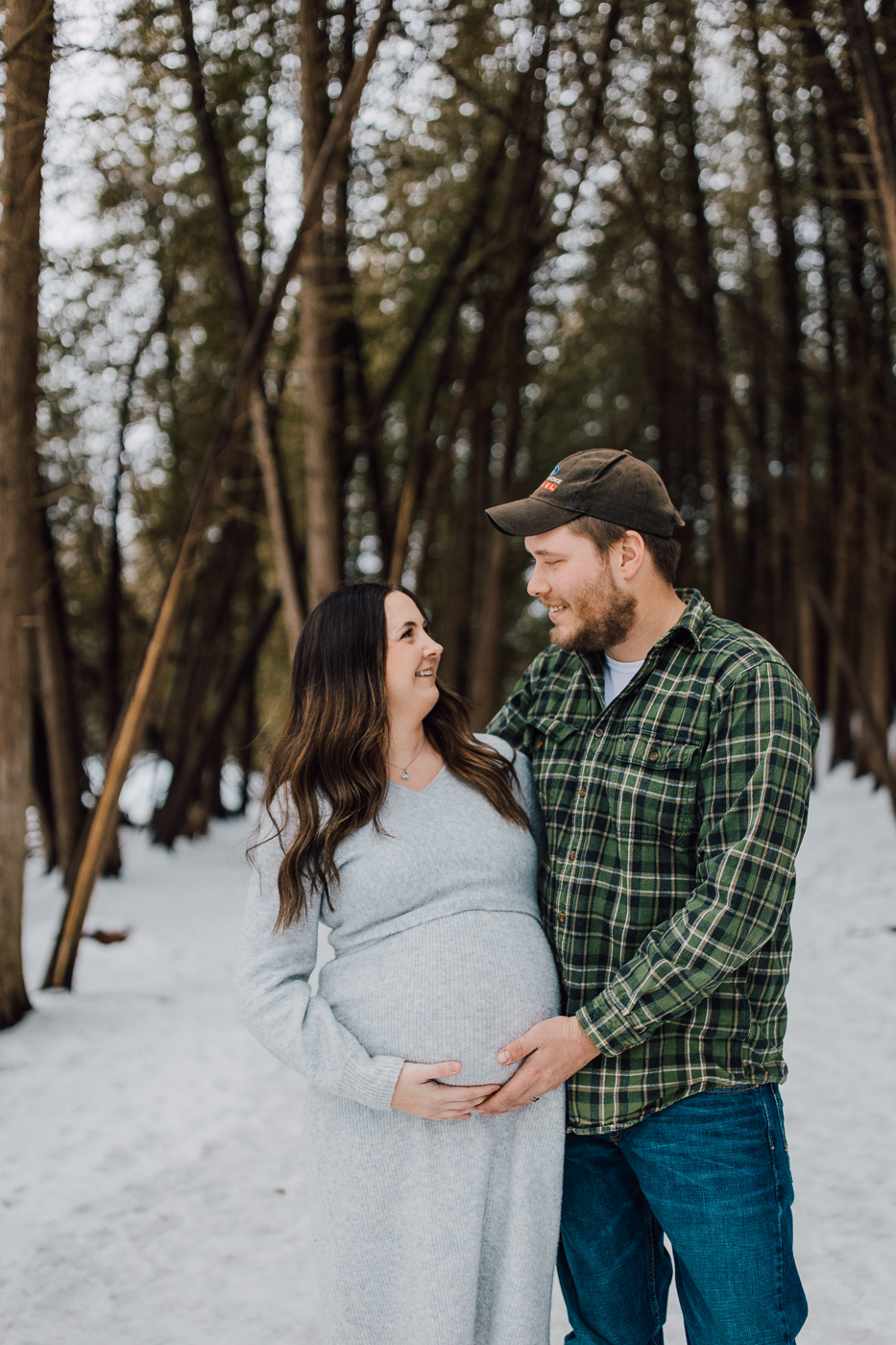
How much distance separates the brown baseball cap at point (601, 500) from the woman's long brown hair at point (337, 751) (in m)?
0.27

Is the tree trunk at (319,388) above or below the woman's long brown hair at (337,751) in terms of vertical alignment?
above

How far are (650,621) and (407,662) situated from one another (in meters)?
0.39

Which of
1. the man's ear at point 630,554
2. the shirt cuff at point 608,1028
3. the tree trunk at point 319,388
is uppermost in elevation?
the tree trunk at point 319,388

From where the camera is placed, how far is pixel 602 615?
4.74 feet

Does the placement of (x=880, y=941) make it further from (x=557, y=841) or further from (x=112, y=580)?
(x=112, y=580)

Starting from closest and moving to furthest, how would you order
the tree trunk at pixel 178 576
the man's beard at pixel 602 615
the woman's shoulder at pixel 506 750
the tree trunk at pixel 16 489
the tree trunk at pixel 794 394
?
the man's beard at pixel 602 615
the woman's shoulder at pixel 506 750
the tree trunk at pixel 16 489
the tree trunk at pixel 178 576
the tree trunk at pixel 794 394

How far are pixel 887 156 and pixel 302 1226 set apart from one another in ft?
13.1

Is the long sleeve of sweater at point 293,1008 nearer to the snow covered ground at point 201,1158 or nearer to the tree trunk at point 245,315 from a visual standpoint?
the snow covered ground at point 201,1158

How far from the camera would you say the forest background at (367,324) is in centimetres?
372

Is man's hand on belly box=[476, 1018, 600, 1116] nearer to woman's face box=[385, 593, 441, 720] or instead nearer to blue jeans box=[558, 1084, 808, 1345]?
blue jeans box=[558, 1084, 808, 1345]

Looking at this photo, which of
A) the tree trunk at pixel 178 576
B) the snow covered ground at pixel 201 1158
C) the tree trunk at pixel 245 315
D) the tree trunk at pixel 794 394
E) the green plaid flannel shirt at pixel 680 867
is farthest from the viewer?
the tree trunk at pixel 794 394

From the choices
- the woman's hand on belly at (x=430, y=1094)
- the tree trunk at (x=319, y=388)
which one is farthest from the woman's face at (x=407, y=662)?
the tree trunk at (x=319, y=388)

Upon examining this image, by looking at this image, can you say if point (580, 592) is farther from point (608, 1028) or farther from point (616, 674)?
point (608, 1028)

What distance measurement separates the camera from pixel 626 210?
20.2 feet
